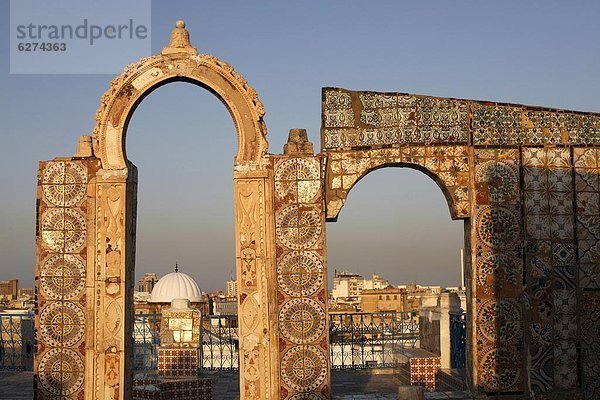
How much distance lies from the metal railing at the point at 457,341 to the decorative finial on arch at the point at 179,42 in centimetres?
580

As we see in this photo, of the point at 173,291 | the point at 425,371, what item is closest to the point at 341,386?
the point at 425,371

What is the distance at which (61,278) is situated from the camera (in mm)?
9883

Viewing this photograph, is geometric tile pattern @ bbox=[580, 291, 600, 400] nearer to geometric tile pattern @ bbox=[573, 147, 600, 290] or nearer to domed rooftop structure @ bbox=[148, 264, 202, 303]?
geometric tile pattern @ bbox=[573, 147, 600, 290]

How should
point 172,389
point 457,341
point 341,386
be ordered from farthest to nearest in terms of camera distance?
point 457,341
point 341,386
point 172,389

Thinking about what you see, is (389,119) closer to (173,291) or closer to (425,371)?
(425,371)

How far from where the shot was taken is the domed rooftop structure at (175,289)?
25812mm

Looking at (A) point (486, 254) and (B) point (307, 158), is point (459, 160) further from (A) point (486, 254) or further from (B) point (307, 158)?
(B) point (307, 158)

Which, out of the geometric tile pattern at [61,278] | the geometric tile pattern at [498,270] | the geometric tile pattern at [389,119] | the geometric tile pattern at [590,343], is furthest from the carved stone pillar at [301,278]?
the geometric tile pattern at [590,343]

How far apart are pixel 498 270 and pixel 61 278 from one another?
5.39 m

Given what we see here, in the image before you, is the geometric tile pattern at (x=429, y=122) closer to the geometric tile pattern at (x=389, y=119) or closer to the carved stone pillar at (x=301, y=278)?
the geometric tile pattern at (x=389, y=119)

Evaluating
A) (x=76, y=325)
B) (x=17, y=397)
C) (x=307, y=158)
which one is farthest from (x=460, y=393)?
(x=17, y=397)

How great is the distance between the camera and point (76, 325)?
387 inches

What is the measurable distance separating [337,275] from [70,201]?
3049 inches

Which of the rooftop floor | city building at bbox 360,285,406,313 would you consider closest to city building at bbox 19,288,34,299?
city building at bbox 360,285,406,313
